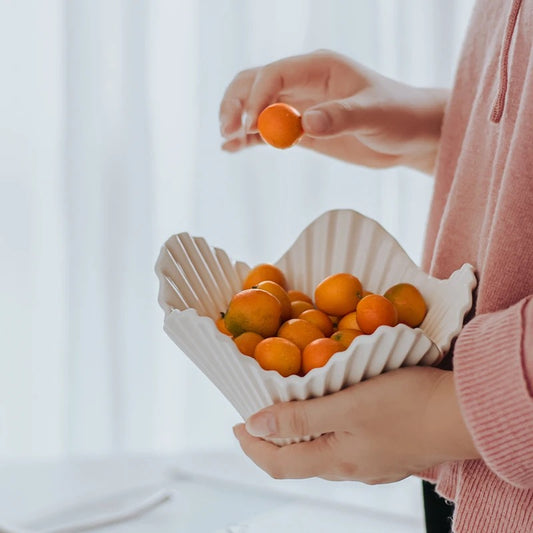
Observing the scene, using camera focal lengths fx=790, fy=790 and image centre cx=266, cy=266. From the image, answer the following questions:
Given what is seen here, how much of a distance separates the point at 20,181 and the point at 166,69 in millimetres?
395

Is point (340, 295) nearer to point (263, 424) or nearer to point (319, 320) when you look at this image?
point (319, 320)

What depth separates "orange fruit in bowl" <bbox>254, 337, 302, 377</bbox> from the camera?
649 millimetres

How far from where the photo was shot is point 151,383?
175cm

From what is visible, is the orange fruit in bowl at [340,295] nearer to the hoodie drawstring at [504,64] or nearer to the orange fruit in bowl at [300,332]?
the orange fruit in bowl at [300,332]

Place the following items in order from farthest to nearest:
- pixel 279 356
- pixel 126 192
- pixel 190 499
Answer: pixel 126 192
pixel 190 499
pixel 279 356

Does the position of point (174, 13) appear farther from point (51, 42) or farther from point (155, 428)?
point (155, 428)

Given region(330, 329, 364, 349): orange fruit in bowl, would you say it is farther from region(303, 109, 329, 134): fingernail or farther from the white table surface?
the white table surface

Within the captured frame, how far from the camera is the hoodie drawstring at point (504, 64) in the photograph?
685 mm

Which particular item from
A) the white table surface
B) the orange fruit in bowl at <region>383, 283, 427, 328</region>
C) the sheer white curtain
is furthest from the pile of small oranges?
the sheer white curtain

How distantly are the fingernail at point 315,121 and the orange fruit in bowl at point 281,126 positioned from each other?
40 mm

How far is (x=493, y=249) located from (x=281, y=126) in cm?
25

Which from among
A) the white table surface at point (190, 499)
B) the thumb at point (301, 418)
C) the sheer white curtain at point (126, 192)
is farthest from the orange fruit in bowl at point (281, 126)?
the sheer white curtain at point (126, 192)

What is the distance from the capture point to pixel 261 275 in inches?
32.9

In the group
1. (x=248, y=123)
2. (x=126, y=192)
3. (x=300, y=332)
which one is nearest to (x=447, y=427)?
(x=300, y=332)
